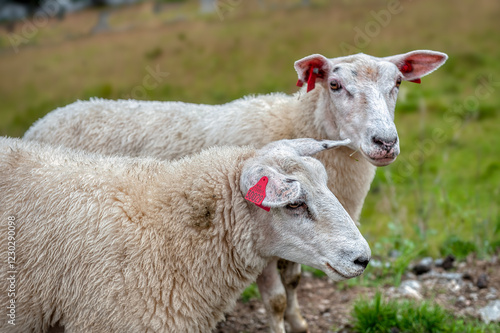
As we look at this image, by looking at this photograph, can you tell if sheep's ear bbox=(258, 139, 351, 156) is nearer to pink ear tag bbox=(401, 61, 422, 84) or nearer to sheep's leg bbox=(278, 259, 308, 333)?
sheep's leg bbox=(278, 259, 308, 333)

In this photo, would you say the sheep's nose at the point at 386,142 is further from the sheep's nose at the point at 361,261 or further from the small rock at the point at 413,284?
the small rock at the point at 413,284

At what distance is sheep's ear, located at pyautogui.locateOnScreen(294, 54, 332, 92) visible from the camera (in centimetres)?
405

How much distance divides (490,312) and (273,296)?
6.57 ft

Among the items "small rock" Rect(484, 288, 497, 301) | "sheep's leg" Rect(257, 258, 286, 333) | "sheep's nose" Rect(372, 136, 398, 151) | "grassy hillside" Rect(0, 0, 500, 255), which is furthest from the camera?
"grassy hillside" Rect(0, 0, 500, 255)

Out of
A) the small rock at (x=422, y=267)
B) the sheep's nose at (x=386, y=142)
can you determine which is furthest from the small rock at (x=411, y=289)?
the sheep's nose at (x=386, y=142)

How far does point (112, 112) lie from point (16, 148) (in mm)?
1453

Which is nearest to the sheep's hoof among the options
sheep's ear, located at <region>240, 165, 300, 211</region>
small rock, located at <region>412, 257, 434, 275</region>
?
small rock, located at <region>412, 257, 434, 275</region>

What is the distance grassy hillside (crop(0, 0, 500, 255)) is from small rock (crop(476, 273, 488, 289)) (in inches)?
167

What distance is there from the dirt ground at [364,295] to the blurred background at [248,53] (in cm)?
383

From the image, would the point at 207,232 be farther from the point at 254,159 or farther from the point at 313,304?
the point at 313,304

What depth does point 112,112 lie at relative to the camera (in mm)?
4840

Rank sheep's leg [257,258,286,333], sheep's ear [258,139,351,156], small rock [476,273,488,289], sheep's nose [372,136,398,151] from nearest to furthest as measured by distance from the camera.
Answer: sheep's ear [258,139,351,156], sheep's nose [372,136,398,151], sheep's leg [257,258,286,333], small rock [476,273,488,289]

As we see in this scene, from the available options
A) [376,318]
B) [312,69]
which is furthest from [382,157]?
[376,318]

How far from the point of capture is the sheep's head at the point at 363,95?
357 cm
